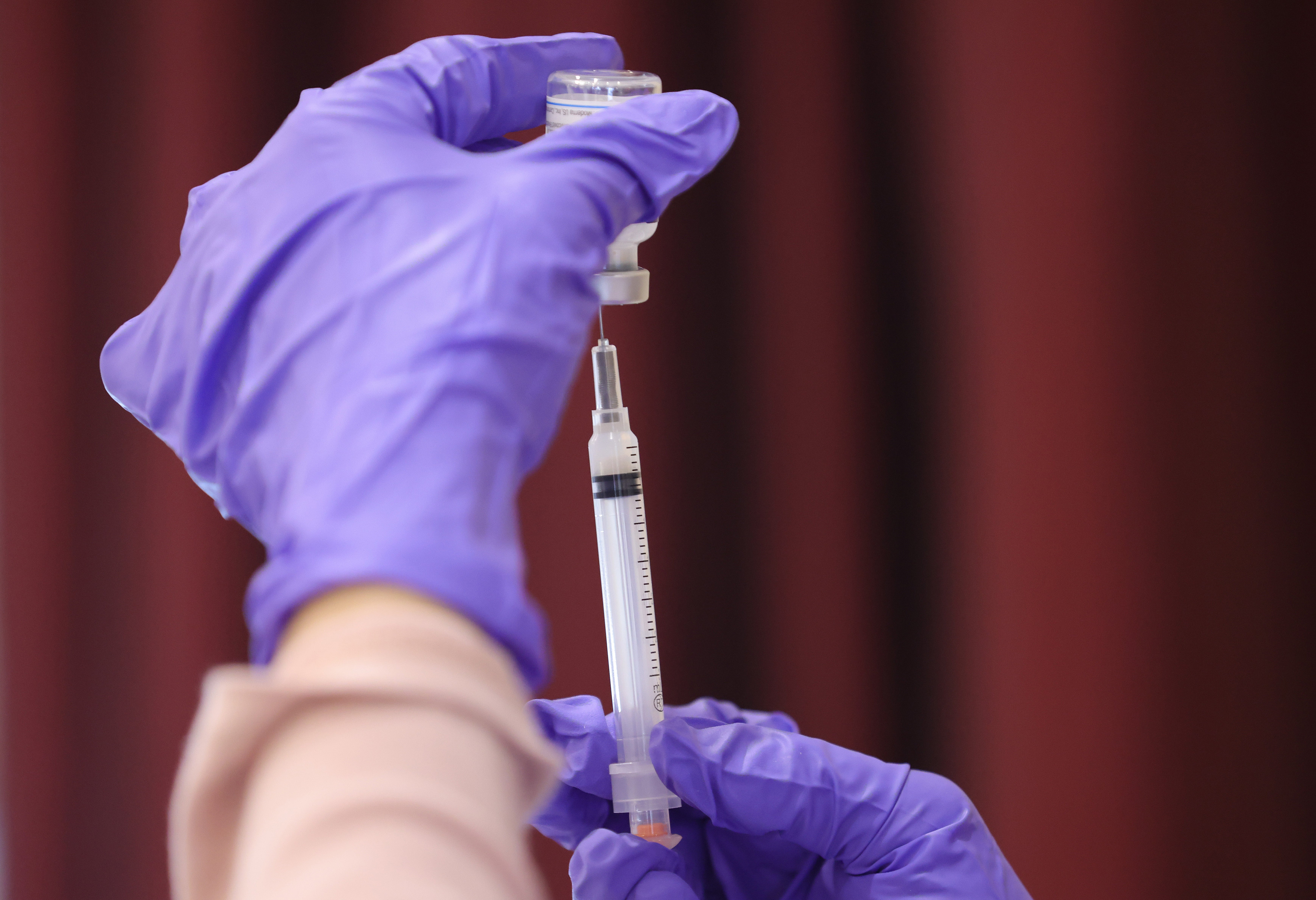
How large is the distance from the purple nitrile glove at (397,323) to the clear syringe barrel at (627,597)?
0.18 m

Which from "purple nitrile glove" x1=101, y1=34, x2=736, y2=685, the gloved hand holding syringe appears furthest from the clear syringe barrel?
"purple nitrile glove" x1=101, y1=34, x2=736, y2=685

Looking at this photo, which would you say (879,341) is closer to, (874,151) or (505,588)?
(874,151)

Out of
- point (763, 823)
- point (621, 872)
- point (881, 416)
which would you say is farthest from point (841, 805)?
point (881, 416)

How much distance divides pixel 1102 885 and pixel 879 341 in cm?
77

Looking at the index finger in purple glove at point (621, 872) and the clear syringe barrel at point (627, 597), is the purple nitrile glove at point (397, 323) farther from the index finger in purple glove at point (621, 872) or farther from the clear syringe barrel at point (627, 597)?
the index finger in purple glove at point (621, 872)

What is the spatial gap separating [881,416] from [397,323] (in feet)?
2.72

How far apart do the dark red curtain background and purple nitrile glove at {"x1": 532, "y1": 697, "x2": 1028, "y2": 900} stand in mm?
326

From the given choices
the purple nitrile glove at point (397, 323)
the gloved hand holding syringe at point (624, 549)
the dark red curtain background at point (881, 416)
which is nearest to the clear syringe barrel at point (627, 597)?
the gloved hand holding syringe at point (624, 549)

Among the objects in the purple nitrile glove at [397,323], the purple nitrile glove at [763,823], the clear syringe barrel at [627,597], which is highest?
the purple nitrile glove at [397,323]

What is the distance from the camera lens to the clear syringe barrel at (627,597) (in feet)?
2.60

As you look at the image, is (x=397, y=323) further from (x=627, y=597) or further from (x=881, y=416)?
(x=881, y=416)

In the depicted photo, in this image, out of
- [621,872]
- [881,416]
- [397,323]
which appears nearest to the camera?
[397,323]

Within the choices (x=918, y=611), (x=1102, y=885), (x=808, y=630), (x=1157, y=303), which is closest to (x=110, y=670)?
(x=808, y=630)

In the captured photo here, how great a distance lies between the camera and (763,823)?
0.80 meters
